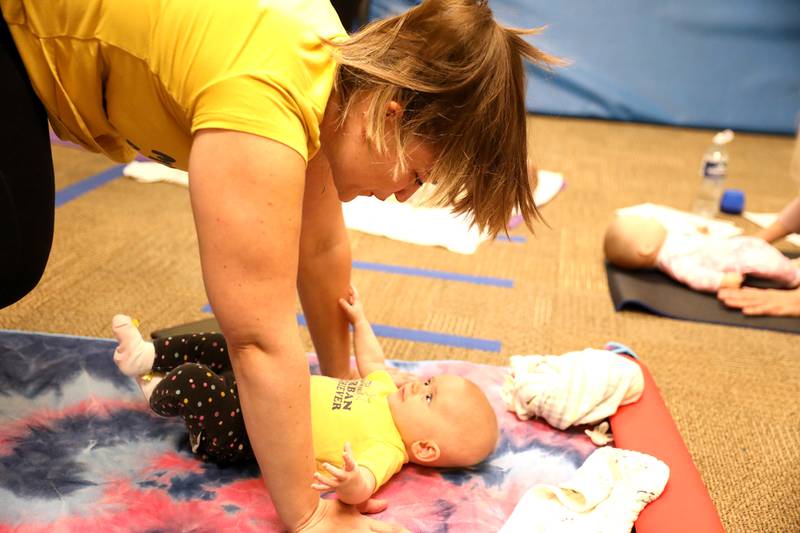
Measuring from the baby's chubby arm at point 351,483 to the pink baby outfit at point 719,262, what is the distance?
1.34 m

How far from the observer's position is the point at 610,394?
1.39 metres

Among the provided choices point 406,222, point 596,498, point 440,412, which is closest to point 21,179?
point 440,412

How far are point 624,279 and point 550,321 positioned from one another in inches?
14.4

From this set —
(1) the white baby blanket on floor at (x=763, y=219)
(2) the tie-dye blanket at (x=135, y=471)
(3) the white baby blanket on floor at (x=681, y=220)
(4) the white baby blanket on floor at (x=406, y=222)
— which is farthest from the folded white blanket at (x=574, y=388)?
(1) the white baby blanket on floor at (x=763, y=219)

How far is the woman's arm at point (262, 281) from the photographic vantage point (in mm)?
823

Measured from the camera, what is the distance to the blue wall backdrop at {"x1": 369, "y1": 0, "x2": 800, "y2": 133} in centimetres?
363

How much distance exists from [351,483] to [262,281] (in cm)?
36

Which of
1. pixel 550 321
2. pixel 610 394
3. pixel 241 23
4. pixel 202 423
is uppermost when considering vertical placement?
pixel 241 23

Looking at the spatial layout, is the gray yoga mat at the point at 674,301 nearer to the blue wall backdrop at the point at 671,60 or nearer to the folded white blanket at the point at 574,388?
the folded white blanket at the point at 574,388

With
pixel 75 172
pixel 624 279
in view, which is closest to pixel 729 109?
pixel 624 279

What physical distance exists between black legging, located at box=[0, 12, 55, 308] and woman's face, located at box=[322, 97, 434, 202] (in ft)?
1.30

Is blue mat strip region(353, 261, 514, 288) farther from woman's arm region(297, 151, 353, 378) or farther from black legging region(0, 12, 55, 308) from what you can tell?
black legging region(0, 12, 55, 308)

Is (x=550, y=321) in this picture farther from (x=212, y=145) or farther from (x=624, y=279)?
(x=212, y=145)

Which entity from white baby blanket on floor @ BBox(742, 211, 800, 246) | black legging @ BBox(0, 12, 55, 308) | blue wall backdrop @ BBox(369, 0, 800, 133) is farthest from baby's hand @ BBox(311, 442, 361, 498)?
blue wall backdrop @ BBox(369, 0, 800, 133)
